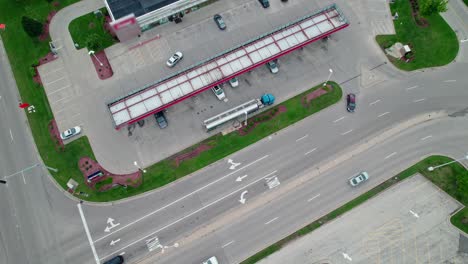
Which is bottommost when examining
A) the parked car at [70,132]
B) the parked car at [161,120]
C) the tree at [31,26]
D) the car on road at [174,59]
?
the parked car at [161,120]

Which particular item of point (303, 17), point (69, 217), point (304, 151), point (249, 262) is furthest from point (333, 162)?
point (69, 217)

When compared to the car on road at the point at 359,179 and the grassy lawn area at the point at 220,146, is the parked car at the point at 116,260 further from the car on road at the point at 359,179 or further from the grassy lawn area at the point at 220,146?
the car on road at the point at 359,179

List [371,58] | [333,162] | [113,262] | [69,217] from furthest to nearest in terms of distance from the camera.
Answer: [371,58] < [333,162] < [69,217] < [113,262]

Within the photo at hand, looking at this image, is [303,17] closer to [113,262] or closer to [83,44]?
[83,44]

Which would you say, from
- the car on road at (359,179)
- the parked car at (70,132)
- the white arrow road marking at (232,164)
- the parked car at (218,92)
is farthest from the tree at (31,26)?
the car on road at (359,179)

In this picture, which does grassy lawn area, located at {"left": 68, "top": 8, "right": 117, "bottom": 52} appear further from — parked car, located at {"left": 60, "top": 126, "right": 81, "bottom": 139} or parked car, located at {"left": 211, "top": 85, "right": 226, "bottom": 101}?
parked car, located at {"left": 211, "top": 85, "right": 226, "bottom": 101}

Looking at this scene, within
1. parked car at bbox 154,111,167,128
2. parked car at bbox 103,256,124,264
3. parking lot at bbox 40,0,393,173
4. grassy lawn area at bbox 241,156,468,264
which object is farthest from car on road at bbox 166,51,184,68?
grassy lawn area at bbox 241,156,468,264
